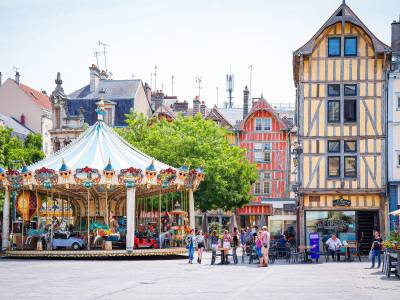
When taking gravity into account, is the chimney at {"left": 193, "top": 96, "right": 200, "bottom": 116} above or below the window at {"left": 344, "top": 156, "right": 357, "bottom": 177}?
above

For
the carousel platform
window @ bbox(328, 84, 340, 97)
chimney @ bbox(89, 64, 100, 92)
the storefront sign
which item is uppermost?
chimney @ bbox(89, 64, 100, 92)

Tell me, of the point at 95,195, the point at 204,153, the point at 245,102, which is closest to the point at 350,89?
the point at 95,195

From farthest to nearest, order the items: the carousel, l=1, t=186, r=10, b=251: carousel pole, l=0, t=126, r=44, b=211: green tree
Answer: l=0, t=126, r=44, b=211: green tree < l=1, t=186, r=10, b=251: carousel pole < the carousel

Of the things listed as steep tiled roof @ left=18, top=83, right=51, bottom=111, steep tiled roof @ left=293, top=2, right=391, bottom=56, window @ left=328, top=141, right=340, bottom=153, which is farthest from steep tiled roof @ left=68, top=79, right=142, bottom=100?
window @ left=328, top=141, right=340, bottom=153

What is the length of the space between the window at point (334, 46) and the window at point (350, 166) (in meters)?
4.80

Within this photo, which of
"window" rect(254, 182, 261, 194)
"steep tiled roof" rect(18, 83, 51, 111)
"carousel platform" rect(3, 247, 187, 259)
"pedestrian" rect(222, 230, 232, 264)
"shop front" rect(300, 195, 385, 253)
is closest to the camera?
"pedestrian" rect(222, 230, 232, 264)

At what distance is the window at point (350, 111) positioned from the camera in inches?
1560

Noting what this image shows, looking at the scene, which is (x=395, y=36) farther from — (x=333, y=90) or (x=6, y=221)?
(x=6, y=221)

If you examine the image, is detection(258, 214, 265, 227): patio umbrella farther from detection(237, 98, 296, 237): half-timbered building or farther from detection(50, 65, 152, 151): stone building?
detection(50, 65, 152, 151): stone building

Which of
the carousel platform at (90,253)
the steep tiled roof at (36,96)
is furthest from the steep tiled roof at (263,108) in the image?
the carousel platform at (90,253)

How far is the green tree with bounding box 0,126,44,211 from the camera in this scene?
51.8 metres

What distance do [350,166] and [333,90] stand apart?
355 centimetres

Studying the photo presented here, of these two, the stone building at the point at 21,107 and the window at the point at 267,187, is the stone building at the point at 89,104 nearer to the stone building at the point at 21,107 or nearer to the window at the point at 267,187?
the stone building at the point at 21,107

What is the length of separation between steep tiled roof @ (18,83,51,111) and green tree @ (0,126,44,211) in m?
13.7
